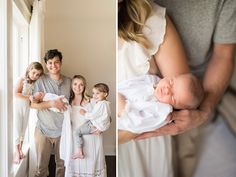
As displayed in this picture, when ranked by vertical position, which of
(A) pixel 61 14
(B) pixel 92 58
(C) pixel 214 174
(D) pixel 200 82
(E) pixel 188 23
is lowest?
(C) pixel 214 174

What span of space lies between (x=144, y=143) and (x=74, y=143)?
0.52 metres

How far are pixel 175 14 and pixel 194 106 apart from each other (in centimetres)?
59

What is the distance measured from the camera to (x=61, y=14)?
227 cm

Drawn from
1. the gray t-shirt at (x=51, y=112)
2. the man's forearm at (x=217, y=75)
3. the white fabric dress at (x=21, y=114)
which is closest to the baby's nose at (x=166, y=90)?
the man's forearm at (x=217, y=75)

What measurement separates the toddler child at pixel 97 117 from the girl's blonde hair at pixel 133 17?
0.42m

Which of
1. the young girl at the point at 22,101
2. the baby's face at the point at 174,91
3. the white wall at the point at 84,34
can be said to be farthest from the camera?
the white wall at the point at 84,34

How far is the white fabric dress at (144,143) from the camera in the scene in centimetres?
192

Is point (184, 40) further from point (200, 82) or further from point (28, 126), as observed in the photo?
point (28, 126)

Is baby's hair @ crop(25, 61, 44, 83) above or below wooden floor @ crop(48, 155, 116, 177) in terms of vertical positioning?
above

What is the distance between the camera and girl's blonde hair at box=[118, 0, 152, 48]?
193 cm

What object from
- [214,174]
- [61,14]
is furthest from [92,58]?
[214,174]

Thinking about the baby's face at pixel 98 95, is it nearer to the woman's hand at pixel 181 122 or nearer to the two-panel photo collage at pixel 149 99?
the two-panel photo collage at pixel 149 99

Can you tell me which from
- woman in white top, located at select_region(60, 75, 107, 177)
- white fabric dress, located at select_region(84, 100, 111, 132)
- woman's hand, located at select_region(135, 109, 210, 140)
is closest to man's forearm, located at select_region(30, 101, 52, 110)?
woman in white top, located at select_region(60, 75, 107, 177)

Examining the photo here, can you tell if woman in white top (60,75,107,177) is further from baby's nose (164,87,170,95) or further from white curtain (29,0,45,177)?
baby's nose (164,87,170,95)
